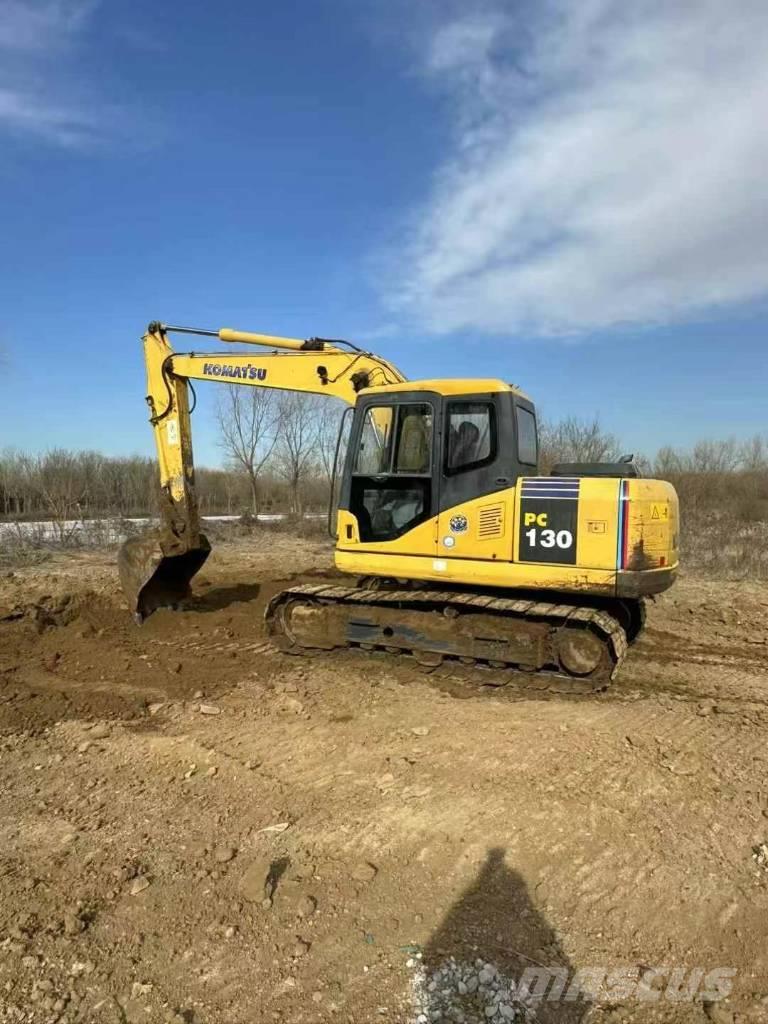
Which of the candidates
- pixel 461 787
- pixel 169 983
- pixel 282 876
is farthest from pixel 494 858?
pixel 169 983

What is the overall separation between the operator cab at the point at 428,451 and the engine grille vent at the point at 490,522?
17 centimetres

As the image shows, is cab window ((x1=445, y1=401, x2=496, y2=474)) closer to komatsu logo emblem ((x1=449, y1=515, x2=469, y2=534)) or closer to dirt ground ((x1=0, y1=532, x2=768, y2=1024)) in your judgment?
komatsu logo emblem ((x1=449, y1=515, x2=469, y2=534))

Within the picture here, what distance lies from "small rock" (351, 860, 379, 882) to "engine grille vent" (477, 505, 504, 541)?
354cm

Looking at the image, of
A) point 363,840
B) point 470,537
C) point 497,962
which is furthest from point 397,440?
point 497,962

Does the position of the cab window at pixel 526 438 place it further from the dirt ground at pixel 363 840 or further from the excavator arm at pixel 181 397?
the dirt ground at pixel 363 840

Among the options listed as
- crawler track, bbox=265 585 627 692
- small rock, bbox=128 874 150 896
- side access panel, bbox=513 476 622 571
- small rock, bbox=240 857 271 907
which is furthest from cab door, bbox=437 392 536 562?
small rock, bbox=128 874 150 896

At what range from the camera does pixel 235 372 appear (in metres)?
8.19

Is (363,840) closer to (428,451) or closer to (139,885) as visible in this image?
(139,885)

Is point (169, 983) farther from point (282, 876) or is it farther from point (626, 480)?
point (626, 480)

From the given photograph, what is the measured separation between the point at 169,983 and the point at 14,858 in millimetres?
1431

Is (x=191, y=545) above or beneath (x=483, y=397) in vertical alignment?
beneath

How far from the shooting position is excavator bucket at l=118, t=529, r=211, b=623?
8.42 metres

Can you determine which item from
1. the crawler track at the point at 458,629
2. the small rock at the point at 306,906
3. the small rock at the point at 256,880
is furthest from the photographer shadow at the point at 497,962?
the crawler track at the point at 458,629

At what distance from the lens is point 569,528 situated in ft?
20.5
